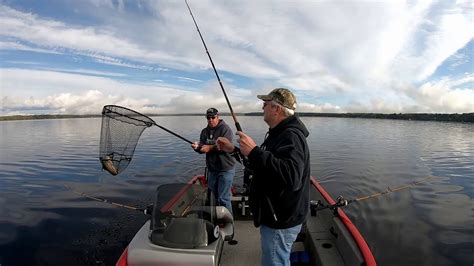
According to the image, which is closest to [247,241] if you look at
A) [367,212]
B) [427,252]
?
[427,252]

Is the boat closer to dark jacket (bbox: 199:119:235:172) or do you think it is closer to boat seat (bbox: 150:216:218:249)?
boat seat (bbox: 150:216:218:249)

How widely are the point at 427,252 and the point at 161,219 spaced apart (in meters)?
7.40

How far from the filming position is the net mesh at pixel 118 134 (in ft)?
14.9

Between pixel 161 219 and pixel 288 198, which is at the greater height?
pixel 288 198

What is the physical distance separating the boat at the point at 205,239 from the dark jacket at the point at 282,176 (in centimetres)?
106

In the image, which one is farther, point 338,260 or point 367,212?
point 367,212

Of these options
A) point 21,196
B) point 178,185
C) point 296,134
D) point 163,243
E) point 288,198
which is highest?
point 296,134

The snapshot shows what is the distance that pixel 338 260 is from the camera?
4309 millimetres

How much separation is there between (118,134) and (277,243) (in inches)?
128

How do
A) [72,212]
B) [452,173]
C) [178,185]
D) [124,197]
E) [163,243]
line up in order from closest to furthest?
[163,243] < [178,185] < [72,212] < [124,197] < [452,173]

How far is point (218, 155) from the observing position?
5.77m

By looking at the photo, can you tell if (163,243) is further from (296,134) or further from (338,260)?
(338,260)

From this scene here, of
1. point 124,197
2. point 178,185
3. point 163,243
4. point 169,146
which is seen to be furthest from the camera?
point 169,146

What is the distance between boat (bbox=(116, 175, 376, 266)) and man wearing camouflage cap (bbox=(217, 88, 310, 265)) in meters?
0.98
